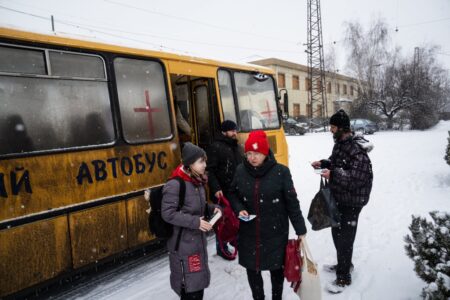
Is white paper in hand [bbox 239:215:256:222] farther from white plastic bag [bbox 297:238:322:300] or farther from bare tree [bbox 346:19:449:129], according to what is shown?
bare tree [bbox 346:19:449:129]

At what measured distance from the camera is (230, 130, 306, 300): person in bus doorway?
2.59 metres

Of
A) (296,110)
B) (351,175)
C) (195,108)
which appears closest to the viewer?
(351,175)

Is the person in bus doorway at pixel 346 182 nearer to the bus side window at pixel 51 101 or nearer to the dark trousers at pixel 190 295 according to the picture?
the dark trousers at pixel 190 295

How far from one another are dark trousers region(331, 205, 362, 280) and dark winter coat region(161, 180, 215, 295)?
1.63 metres

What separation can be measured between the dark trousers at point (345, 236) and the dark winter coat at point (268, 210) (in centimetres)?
99

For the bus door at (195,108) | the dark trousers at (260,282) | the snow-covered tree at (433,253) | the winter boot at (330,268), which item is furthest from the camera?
the bus door at (195,108)

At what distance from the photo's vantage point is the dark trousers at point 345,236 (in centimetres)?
333

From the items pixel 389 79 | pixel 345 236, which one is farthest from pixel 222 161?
pixel 389 79

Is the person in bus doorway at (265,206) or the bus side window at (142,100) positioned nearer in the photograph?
the person in bus doorway at (265,206)

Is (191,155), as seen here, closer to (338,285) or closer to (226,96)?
(338,285)

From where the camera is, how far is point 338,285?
3447 millimetres

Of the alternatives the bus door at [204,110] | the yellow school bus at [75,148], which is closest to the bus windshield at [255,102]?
the bus door at [204,110]

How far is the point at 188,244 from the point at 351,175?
1813 millimetres

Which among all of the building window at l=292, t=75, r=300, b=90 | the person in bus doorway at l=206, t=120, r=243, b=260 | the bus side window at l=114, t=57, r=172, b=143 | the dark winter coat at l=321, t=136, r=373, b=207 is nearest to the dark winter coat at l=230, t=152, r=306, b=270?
the dark winter coat at l=321, t=136, r=373, b=207
